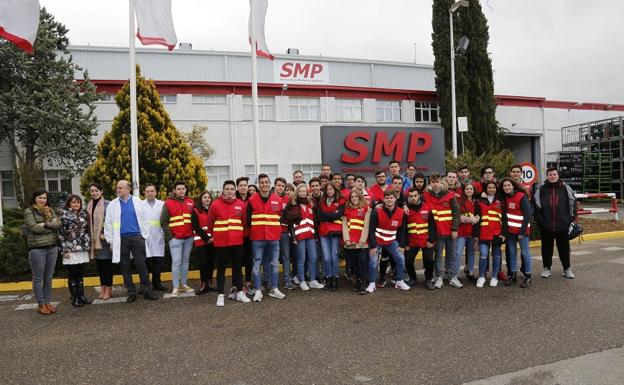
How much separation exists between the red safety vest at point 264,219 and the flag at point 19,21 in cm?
541

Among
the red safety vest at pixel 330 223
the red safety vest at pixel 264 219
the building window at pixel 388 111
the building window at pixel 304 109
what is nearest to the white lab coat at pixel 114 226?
the red safety vest at pixel 264 219

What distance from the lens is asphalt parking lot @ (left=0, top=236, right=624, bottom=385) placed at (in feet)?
13.1

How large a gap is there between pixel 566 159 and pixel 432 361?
96.1 feet

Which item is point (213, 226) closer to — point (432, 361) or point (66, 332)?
point (66, 332)

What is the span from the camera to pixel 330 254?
7.19 meters

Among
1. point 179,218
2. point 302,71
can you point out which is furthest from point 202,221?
point 302,71

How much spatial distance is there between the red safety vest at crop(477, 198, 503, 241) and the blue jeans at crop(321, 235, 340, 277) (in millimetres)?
2416

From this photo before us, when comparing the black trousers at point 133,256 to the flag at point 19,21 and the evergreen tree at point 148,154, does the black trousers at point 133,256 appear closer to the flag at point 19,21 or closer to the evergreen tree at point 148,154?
the flag at point 19,21

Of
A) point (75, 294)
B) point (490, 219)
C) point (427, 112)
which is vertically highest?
point (427, 112)

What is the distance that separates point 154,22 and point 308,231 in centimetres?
662

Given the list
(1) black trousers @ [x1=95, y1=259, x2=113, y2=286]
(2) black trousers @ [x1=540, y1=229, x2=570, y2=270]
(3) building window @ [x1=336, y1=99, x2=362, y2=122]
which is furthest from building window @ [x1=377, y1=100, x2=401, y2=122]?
(1) black trousers @ [x1=95, y1=259, x2=113, y2=286]

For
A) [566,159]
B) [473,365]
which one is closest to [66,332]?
[473,365]

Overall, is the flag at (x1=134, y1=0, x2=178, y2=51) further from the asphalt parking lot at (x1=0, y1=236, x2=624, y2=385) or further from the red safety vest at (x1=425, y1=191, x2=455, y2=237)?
the red safety vest at (x1=425, y1=191, x2=455, y2=237)

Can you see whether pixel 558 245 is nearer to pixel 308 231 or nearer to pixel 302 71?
pixel 308 231
